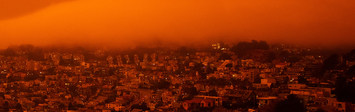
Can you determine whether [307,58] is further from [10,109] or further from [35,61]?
[35,61]

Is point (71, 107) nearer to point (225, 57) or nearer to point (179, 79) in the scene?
point (179, 79)

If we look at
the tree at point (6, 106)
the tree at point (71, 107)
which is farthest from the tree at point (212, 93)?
the tree at point (6, 106)

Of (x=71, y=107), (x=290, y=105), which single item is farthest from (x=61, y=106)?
(x=290, y=105)

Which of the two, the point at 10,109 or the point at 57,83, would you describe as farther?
the point at 57,83

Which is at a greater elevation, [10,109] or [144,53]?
[144,53]

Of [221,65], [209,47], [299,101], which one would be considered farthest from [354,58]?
[209,47]

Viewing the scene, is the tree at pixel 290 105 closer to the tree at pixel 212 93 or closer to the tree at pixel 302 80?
the tree at pixel 212 93

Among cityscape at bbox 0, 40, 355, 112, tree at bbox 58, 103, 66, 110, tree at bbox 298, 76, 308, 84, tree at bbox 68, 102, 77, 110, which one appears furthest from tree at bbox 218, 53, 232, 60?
tree at bbox 58, 103, 66, 110

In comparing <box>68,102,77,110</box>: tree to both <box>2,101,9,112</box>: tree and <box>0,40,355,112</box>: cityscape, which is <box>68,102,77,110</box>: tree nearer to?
<box>0,40,355,112</box>: cityscape

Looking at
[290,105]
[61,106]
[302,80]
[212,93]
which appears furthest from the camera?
[61,106]
